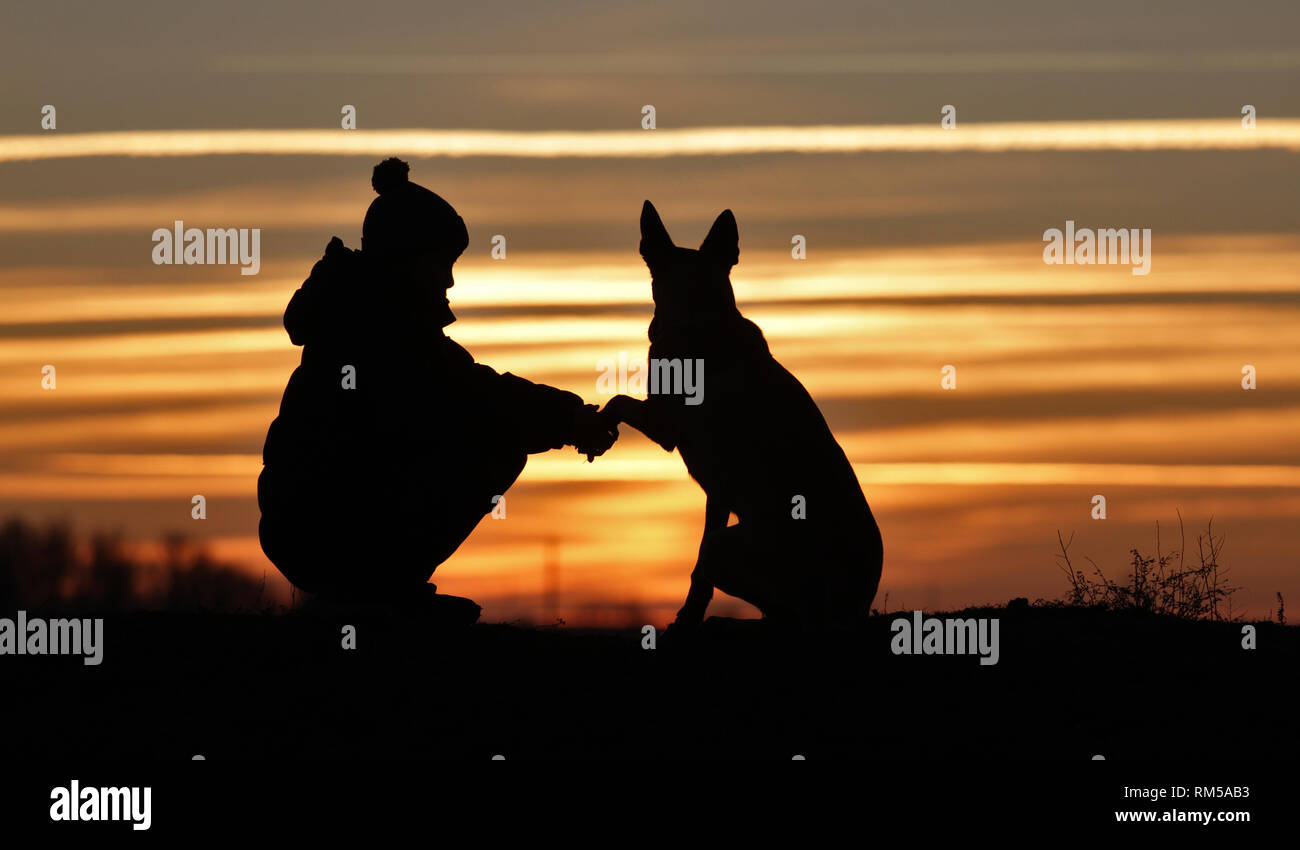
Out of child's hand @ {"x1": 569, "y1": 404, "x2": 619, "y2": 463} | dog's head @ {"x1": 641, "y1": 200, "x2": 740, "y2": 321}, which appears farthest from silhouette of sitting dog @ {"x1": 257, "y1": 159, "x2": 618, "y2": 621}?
dog's head @ {"x1": 641, "y1": 200, "x2": 740, "y2": 321}

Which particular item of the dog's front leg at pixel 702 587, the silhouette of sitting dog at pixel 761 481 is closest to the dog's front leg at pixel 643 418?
the silhouette of sitting dog at pixel 761 481

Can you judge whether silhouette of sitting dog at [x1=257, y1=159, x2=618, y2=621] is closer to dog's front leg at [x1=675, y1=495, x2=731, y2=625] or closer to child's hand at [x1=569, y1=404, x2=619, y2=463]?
child's hand at [x1=569, y1=404, x2=619, y2=463]

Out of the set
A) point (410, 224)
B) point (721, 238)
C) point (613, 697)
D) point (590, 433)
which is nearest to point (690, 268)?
point (721, 238)

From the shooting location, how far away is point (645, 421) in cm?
1321

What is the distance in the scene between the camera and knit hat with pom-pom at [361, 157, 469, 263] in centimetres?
1253

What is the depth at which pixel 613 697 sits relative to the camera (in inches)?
458

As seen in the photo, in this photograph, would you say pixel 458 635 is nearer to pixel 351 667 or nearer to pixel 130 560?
pixel 351 667

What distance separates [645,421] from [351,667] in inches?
109

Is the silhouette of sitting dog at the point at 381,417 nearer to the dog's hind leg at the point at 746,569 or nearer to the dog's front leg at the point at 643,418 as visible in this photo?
the dog's front leg at the point at 643,418

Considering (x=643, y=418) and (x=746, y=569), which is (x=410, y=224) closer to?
(x=643, y=418)

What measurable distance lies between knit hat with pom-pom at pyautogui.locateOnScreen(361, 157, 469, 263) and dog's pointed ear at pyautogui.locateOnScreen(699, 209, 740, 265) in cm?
196
